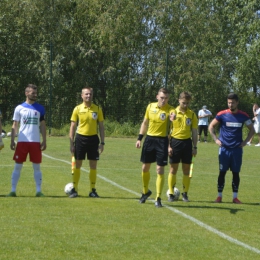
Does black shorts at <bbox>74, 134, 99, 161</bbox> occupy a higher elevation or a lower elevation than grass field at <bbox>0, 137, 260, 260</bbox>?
higher

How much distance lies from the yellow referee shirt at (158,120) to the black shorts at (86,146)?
1.23 meters

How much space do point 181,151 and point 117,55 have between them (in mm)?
26260

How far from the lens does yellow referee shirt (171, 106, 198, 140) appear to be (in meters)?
11.7

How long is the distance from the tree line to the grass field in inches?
783

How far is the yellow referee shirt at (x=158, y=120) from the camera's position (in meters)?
11.0

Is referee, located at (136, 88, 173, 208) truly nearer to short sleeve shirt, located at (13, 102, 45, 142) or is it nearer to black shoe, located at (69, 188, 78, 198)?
black shoe, located at (69, 188, 78, 198)

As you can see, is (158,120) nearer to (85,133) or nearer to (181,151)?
(181,151)

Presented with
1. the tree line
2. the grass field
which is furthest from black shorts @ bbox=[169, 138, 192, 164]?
the tree line

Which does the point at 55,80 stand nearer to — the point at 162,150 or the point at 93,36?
the point at 93,36

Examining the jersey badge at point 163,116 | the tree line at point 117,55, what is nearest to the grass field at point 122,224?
the jersey badge at point 163,116

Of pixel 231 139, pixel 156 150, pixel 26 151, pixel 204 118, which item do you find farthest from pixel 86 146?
pixel 204 118

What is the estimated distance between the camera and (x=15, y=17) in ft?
125

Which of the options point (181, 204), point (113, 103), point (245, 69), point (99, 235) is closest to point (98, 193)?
→ point (181, 204)

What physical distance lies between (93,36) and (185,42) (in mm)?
5324
